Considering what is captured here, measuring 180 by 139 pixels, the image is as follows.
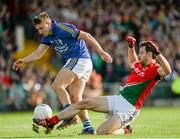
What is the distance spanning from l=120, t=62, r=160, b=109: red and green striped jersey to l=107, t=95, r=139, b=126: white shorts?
93mm

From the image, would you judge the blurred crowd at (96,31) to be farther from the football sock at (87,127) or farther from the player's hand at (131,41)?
the football sock at (87,127)

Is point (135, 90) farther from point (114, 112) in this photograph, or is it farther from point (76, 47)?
point (76, 47)

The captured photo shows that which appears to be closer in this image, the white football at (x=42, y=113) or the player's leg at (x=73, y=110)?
the player's leg at (x=73, y=110)

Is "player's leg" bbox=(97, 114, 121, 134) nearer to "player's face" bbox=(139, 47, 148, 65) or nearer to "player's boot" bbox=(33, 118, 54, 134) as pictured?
"player's boot" bbox=(33, 118, 54, 134)

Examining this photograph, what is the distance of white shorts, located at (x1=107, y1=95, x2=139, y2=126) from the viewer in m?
14.3

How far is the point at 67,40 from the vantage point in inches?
600

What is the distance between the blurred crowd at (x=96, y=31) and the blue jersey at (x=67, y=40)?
36.5 ft

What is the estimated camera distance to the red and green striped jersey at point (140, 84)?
14391 mm

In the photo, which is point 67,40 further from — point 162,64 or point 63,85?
point 162,64

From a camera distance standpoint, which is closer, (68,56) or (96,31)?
(68,56)

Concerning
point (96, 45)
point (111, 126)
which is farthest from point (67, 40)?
point (111, 126)

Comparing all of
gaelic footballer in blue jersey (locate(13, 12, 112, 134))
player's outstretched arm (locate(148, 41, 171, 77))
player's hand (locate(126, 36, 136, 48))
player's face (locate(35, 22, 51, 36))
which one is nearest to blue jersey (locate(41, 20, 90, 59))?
gaelic footballer in blue jersey (locate(13, 12, 112, 134))

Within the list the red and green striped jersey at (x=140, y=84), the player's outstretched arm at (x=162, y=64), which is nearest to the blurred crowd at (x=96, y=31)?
the red and green striped jersey at (x=140, y=84)

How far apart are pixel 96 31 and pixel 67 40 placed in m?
15.2
